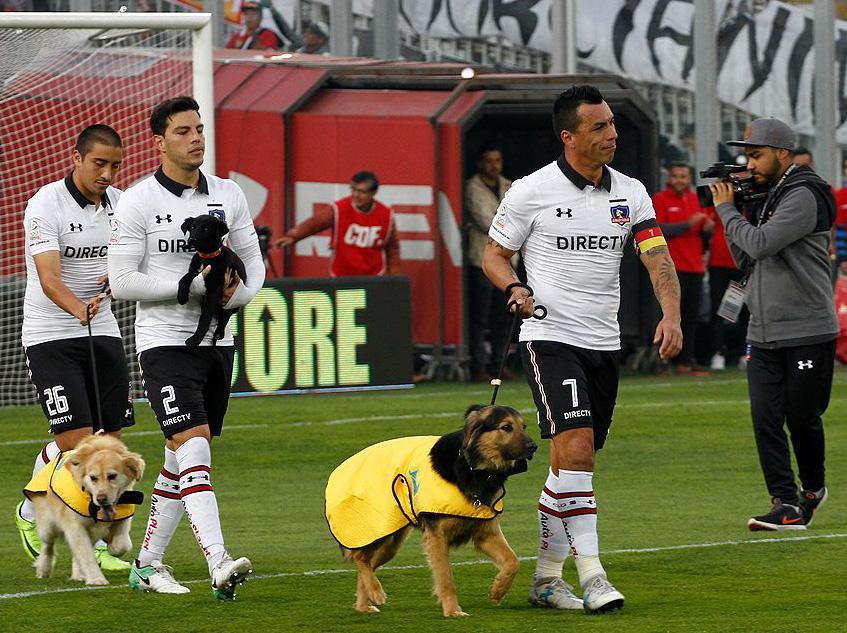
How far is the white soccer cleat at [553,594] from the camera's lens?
26.4 feet

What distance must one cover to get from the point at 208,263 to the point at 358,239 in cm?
1091

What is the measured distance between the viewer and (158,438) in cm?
1516

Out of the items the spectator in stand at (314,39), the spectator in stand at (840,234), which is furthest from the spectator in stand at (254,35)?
the spectator in stand at (840,234)

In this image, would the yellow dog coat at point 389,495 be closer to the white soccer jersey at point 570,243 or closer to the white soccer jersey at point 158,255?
the white soccer jersey at point 570,243

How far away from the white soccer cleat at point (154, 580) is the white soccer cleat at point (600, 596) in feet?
5.84

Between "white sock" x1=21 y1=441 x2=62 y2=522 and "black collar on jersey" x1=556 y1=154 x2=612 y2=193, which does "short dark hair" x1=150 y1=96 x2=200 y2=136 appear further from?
"white sock" x1=21 y1=441 x2=62 y2=522

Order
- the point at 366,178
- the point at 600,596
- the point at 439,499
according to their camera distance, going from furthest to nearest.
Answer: the point at 366,178
the point at 600,596
the point at 439,499

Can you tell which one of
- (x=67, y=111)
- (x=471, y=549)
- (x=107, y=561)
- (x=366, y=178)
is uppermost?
(x=67, y=111)

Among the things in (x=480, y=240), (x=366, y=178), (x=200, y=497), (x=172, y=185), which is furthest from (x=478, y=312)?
(x=200, y=497)

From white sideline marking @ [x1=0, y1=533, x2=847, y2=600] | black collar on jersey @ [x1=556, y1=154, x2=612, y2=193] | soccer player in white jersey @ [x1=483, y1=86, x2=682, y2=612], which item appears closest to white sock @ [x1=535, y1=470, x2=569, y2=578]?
soccer player in white jersey @ [x1=483, y1=86, x2=682, y2=612]

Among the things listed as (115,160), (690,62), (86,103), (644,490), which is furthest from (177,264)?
(690,62)

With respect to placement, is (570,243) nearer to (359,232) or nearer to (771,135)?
(771,135)

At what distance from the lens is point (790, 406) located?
10445mm

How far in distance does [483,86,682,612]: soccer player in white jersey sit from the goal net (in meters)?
7.88
